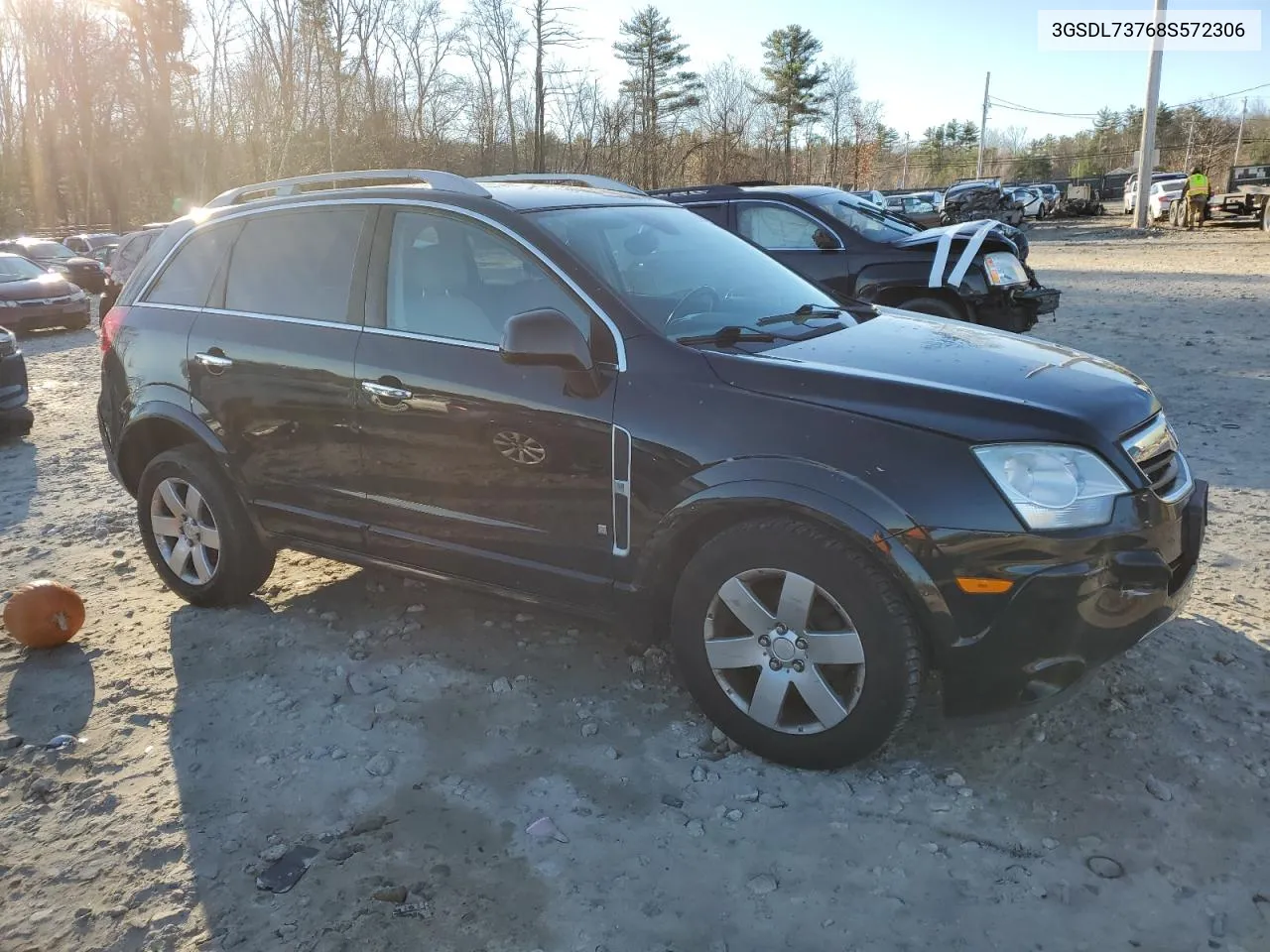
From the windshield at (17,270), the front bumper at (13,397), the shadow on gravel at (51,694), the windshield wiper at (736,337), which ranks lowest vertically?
the shadow on gravel at (51,694)

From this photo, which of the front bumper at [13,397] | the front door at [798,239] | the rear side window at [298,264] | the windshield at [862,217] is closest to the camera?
the rear side window at [298,264]

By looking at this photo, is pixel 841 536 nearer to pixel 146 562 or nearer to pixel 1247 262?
pixel 146 562

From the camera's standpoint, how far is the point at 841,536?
2770mm

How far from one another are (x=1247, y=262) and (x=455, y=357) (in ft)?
64.4

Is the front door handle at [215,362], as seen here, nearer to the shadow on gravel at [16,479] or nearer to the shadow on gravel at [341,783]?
the shadow on gravel at [341,783]

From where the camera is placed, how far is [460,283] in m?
3.63

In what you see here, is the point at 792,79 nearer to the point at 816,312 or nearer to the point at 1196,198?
the point at 1196,198

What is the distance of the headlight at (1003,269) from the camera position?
7984 millimetres

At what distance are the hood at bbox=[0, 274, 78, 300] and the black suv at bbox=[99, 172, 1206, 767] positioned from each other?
13191 millimetres

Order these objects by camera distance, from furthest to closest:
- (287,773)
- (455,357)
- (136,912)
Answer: (455,357) → (287,773) → (136,912)

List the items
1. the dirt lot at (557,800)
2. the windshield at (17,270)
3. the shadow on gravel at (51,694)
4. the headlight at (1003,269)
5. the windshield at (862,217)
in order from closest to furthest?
the dirt lot at (557,800) → the shadow on gravel at (51,694) → the headlight at (1003,269) → the windshield at (862,217) → the windshield at (17,270)

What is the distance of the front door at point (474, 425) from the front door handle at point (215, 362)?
2.67 ft

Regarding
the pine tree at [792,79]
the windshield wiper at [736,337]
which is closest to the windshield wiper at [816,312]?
the windshield wiper at [736,337]

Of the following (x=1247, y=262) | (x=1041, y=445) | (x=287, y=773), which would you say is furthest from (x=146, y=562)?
(x=1247, y=262)
